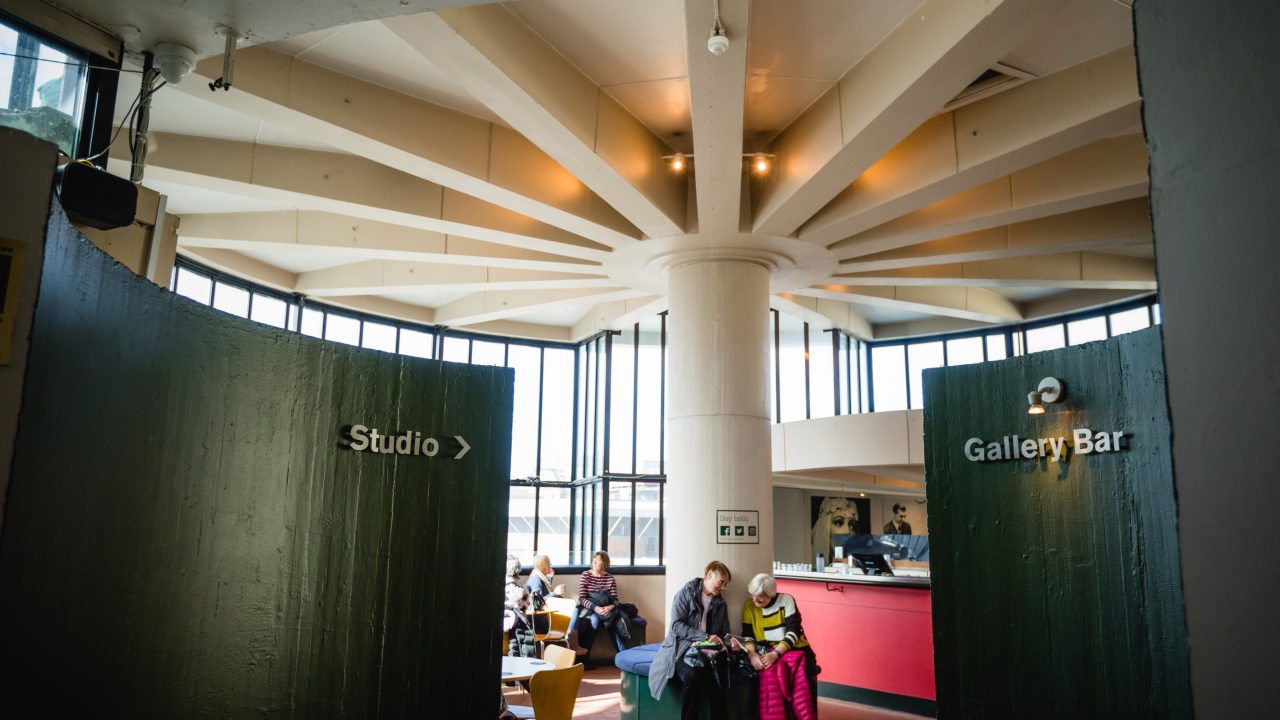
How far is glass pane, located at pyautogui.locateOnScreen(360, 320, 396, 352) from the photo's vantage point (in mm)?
15102

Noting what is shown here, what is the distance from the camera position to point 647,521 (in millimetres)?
15453

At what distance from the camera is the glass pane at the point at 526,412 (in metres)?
16.0

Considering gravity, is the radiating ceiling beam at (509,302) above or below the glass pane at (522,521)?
above

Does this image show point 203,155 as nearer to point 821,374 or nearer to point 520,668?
point 520,668

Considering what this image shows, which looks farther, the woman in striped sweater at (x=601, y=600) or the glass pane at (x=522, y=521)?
the glass pane at (x=522, y=521)

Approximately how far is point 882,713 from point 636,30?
7.03m

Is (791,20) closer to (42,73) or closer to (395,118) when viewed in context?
(395,118)

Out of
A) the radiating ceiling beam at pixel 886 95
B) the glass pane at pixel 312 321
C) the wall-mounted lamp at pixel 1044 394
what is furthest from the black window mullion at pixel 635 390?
the wall-mounted lamp at pixel 1044 394

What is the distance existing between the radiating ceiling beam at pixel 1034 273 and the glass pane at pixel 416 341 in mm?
7737

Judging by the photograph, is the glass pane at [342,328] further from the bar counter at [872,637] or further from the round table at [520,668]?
the round table at [520,668]

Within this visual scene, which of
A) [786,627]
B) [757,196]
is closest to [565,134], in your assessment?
[757,196]

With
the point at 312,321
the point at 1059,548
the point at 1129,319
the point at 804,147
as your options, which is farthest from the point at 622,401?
the point at 1059,548

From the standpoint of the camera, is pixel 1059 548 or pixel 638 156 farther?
pixel 638 156

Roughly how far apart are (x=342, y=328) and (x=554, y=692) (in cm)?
1068
